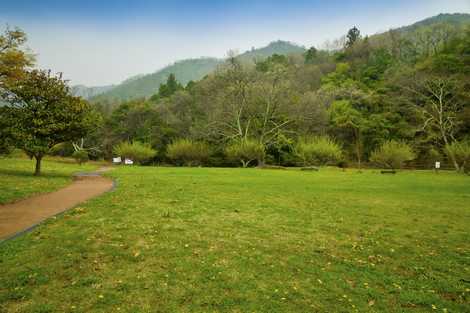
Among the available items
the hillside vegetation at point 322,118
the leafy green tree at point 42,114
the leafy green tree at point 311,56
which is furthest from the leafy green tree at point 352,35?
the leafy green tree at point 42,114

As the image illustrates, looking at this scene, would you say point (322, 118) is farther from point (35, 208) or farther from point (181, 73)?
point (181, 73)

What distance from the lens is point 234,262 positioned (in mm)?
4785

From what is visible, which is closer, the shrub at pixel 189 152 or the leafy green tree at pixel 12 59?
the leafy green tree at pixel 12 59

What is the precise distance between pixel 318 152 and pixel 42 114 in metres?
25.9

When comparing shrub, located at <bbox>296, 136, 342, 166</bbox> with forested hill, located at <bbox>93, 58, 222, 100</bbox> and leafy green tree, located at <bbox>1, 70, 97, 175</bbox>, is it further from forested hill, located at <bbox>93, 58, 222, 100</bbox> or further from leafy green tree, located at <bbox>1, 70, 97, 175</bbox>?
forested hill, located at <bbox>93, 58, 222, 100</bbox>

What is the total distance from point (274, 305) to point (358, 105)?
143 ft

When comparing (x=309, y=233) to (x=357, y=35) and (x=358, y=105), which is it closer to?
(x=358, y=105)

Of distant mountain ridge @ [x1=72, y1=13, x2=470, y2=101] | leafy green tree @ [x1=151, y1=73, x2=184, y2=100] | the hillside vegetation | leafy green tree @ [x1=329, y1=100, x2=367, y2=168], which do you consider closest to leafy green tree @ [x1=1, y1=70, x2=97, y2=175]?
the hillside vegetation

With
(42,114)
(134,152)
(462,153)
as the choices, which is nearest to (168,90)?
(134,152)

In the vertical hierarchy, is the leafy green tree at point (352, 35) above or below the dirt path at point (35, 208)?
above

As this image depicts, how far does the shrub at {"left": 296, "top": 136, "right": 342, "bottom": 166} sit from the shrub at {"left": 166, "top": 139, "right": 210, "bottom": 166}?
12498mm

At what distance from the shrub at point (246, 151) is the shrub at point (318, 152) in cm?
465

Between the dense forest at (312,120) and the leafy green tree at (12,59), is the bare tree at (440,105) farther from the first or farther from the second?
the leafy green tree at (12,59)

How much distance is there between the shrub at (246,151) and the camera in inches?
1316
